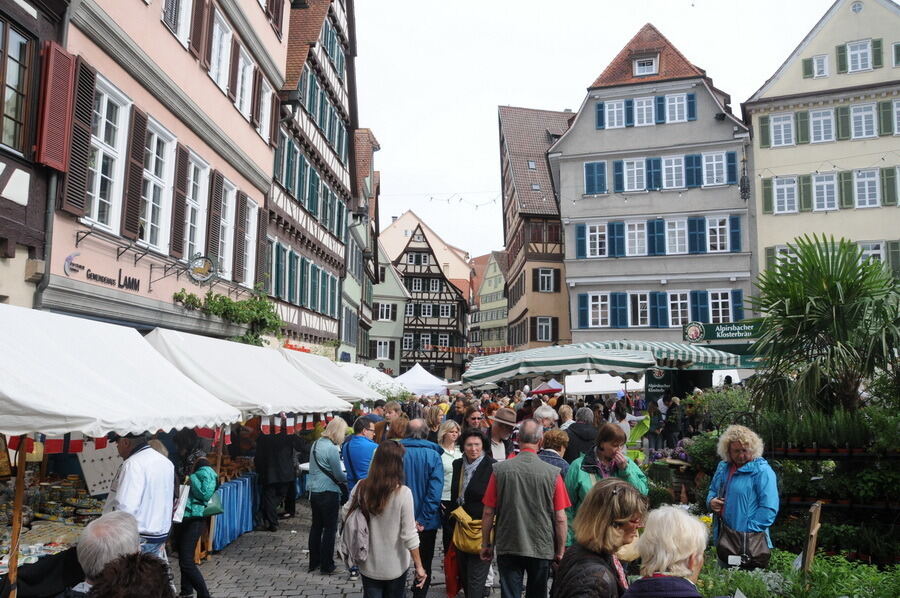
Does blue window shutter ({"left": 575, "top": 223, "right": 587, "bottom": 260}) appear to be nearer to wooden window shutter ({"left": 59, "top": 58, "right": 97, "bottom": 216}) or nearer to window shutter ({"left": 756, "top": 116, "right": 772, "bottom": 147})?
window shutter ({"left": 756, "top": 116, "right": 772, "bottom": 147})

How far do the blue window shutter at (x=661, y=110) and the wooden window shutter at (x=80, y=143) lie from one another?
26168mm

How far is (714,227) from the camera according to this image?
3114 centimetres

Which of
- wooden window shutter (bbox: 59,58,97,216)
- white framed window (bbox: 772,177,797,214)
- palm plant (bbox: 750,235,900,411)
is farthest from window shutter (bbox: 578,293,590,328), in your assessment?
wooden window shutter (bbox: 59,58,97,216)

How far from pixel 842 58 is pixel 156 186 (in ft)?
89.2

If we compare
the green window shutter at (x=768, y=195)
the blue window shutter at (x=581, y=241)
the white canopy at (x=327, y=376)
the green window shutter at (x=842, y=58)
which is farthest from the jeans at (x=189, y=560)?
the green window shutter at (x=842, y=58)

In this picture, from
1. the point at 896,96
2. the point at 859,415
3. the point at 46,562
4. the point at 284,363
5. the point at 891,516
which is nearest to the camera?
the point at 46,562

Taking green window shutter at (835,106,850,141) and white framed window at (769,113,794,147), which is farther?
white framed window at (769,113,794,147)

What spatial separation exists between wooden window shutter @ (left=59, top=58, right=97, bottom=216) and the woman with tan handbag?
18.5 feet

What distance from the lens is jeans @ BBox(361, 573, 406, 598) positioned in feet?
17.5

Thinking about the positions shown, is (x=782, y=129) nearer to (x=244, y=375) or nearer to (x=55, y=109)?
(x=244, y=375)

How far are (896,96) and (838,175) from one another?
3.41 metres

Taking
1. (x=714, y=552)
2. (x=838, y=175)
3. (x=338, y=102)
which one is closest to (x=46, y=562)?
(x=714, y=552)

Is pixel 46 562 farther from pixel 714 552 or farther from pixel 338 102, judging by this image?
pixel 338 102

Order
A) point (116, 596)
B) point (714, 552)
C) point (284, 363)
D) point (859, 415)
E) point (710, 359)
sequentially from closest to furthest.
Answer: point (116, 596) < point (714, 552) < point (859, 415) < point (284, 363) < point (710, 359)
